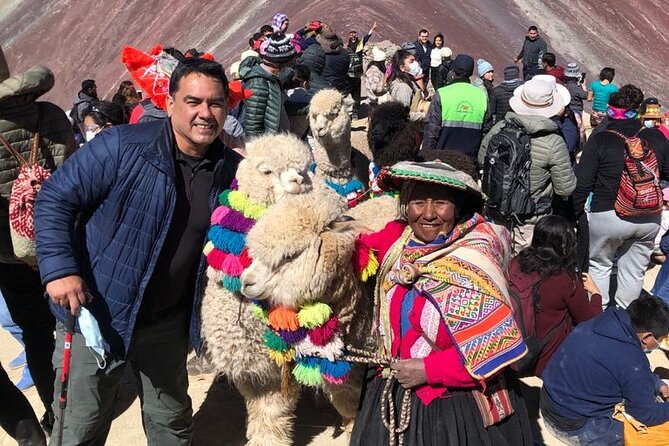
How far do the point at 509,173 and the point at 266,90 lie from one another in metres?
1.98

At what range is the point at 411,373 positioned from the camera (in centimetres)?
218

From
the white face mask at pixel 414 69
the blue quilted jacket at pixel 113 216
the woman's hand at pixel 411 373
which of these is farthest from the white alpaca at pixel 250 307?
the white face mask at pixel 414 69

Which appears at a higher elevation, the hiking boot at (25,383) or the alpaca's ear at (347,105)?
the alpaca's ear at (347,105)

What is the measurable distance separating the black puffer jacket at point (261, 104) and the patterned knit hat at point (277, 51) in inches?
4.3

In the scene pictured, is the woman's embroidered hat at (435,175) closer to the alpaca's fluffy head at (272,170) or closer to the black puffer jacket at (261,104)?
the alpaca's fluffy head at (272,170)

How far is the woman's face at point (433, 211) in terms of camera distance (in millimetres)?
2229

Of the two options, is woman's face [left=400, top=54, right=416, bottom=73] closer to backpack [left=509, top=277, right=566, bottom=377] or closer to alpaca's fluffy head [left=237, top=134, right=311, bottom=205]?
backpack [left=509, top=277, right=566, bottom=377]

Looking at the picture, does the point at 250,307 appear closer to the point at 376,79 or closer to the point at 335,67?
the point at 335,67

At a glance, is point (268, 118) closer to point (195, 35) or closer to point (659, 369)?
point (659, 369)

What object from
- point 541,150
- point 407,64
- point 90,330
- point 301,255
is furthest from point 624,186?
point 407,64

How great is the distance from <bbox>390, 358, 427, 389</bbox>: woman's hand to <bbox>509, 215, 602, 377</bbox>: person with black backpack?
170 cm

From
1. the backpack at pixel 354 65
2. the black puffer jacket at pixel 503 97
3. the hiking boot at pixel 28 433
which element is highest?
the hiking boot at pixel 28 433

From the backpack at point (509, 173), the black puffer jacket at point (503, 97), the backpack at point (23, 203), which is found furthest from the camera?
the black puffer jacket at point (503, 97)

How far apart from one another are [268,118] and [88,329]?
2616 millimetres
